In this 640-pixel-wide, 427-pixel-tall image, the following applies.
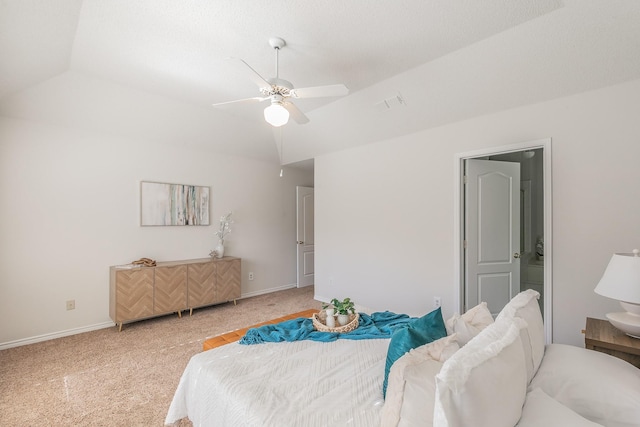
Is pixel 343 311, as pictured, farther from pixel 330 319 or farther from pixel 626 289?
pixel 626 289

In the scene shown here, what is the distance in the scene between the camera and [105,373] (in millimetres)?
2666

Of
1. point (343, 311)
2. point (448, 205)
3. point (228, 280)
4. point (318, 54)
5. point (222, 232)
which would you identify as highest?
point (318, 54)

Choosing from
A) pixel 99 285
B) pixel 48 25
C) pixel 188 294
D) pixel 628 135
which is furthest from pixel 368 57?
pixel 99 285

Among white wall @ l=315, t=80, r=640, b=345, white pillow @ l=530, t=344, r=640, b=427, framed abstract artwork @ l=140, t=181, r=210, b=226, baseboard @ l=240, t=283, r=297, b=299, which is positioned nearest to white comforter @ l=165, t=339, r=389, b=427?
white pillow @ l=530, t=344, r=640, b=427

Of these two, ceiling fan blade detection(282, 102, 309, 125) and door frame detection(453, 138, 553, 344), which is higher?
ceiling fan blade detection(282, 102, 309, 125)

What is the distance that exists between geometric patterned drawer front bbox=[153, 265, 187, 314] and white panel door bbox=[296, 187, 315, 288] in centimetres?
238

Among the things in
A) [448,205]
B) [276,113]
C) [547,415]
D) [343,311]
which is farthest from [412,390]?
[448,205]

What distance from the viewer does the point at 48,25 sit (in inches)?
83.4

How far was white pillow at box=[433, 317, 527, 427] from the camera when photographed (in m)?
0.77

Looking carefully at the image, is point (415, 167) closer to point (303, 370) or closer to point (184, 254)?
point (303, 370)

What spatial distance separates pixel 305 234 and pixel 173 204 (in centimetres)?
262

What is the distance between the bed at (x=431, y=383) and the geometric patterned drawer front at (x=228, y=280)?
2.72 metres

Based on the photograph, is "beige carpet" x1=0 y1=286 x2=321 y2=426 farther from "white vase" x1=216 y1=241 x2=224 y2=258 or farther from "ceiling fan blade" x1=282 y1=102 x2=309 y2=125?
"ceiling fan blade" x1=282 y1=102 x2=309 y2=125

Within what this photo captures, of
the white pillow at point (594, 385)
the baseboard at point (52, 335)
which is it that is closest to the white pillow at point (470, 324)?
the white pillow at point (594, 385)
